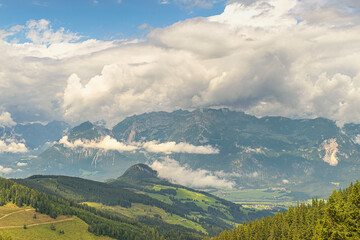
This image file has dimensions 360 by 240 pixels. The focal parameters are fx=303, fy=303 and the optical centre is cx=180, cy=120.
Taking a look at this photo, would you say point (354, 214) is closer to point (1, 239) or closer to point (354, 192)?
point (354, 192)

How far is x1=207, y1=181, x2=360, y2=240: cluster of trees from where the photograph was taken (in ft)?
243

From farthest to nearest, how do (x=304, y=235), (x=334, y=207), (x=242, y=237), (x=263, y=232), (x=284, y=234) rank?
(x=242, y=237)
(x=263, y=232)
(x=284, y=234)
(x=304, y=235)
(x=334, y=207)

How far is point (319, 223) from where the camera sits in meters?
82.6

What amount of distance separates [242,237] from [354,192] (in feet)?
392

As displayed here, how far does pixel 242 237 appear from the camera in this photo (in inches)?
7283

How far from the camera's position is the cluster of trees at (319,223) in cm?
7396

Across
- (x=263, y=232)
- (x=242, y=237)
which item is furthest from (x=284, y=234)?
(x=242, y=237)

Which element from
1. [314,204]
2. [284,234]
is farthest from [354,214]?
[314,204]

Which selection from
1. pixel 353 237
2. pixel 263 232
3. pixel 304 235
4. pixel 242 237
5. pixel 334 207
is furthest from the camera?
pixel 242 237

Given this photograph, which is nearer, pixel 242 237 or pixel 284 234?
pixel 284 234

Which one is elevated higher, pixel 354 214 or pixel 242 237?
pixel 354 214

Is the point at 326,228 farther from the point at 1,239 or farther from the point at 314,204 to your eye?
the point at 1,239

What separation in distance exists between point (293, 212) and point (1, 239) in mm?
176572

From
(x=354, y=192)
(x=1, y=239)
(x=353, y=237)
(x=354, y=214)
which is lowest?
(x=1, y=239)
